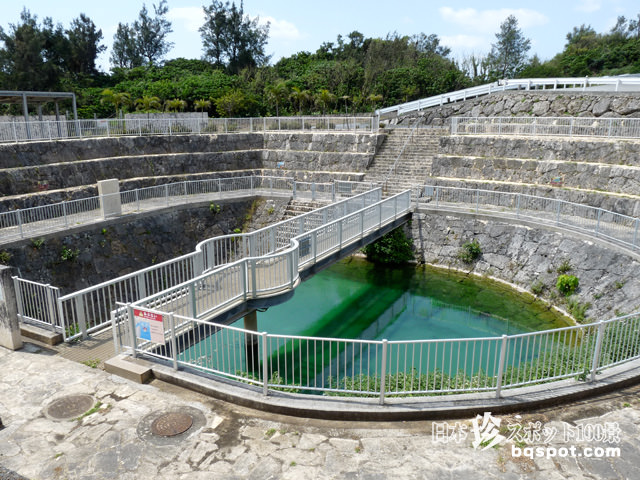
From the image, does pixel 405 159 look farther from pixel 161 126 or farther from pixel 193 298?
pixel 193 298

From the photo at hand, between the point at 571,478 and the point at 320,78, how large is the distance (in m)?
46.1

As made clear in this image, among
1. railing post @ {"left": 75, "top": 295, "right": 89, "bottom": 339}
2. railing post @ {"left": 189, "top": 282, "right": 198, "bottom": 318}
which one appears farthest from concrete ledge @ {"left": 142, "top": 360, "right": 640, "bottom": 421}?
railing post @ {"left": 75, "top": 295, "right": 89, "bottom": 339}

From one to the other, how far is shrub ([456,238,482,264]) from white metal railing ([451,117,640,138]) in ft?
22.2

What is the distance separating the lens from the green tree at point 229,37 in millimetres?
63312

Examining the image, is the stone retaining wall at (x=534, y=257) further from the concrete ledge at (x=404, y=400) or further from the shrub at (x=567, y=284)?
the concrete ledge at (x=404, y=400)

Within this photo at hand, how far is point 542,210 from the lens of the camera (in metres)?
19.3

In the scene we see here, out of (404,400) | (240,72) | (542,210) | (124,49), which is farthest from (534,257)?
(124,49)

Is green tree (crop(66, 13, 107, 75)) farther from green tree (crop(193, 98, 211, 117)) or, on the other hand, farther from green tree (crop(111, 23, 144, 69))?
green tree (crop(193, 98, 211, 117))

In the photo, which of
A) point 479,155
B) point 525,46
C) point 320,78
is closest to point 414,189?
point 479,155

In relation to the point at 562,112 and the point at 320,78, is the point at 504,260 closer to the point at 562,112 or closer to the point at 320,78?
the point at 562,112

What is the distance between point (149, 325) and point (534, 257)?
48.1ft

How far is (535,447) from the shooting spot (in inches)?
251

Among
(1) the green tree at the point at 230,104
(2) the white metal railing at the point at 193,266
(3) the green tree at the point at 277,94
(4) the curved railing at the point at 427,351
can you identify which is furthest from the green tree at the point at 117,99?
(4) the curved railing at the point at 427,351

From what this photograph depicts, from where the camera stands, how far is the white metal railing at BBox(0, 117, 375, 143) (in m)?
20.9
